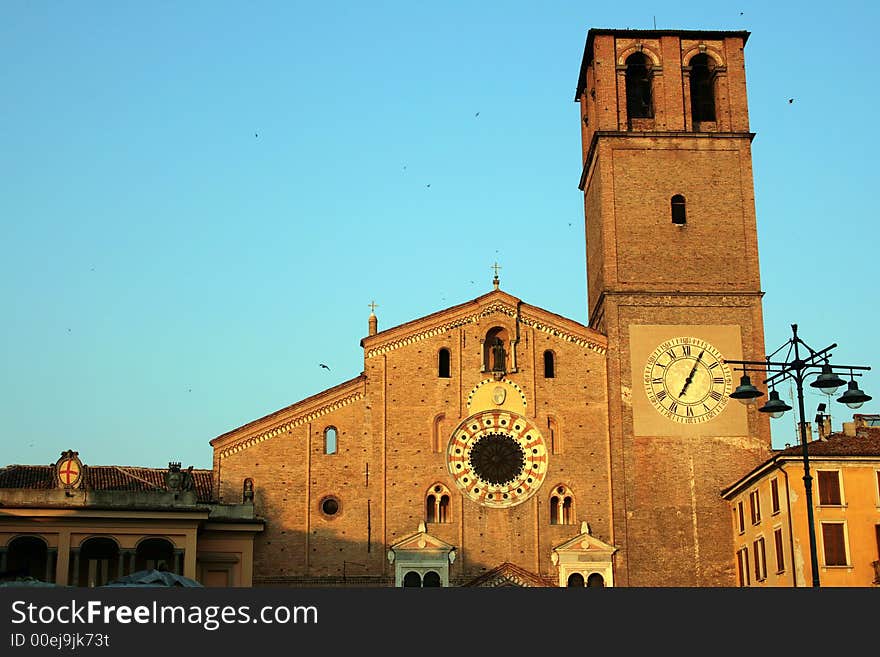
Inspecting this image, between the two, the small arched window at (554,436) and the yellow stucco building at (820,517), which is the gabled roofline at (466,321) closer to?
the small arched window at (554,436)

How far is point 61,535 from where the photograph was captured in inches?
1655

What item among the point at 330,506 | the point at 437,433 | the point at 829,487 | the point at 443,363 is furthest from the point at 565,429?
the point at 829,487

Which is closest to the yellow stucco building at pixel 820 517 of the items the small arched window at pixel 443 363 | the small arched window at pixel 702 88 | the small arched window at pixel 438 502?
the small arched window at pixel 438 502

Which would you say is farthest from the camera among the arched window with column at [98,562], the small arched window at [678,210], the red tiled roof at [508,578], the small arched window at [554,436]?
the small arched window at [678,210]

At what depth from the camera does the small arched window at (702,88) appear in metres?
49.2

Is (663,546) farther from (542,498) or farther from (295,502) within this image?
(295,502)

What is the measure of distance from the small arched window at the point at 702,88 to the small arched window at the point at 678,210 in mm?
3040

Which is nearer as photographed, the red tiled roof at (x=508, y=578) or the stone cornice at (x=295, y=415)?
the red tiled roof at (x=508, y=578)

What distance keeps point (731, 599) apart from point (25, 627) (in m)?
9.33

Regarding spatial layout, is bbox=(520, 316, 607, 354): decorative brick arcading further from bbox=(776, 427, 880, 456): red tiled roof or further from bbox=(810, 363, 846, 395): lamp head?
bbox=(810, 363, 846, 395): lamp head

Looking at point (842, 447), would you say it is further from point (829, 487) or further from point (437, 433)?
point (437, 433)

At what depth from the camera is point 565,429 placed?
45531mm

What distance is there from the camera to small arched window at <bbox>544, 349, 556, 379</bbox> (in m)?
46.2

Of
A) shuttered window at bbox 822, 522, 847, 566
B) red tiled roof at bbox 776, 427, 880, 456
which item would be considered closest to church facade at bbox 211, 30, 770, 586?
red tiled roof at bbox 776, 427, 880, 456
